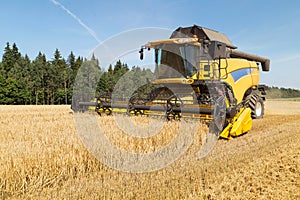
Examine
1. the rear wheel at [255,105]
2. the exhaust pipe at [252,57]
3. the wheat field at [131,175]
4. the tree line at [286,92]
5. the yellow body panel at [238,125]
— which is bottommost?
the wheat field at [131,175]

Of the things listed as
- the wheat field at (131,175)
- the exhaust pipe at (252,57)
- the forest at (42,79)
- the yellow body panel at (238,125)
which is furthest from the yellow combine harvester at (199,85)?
the forest at (42,79)

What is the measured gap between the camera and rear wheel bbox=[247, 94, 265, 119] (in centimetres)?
795

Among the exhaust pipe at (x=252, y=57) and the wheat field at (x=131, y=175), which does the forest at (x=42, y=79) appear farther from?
the wheat field at (x=131, y=175)

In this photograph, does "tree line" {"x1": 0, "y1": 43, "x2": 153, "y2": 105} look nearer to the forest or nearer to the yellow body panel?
the forest

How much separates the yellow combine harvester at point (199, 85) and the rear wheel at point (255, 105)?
0.11 ft

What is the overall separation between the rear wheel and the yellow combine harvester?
33mm

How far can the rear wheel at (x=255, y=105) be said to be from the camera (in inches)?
313

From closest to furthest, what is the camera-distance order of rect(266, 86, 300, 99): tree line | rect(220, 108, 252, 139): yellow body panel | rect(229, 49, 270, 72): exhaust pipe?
rect(220, 108, 252, 139): yellow body panel
rect(229, 49, 270, 72): exhaust pipe
rect(266, 86, 300, 99): tree line

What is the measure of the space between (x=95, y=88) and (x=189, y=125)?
27886 mm

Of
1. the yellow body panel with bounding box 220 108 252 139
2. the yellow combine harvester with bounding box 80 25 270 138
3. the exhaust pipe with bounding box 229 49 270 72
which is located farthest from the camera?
the exhaust pipe with bounding box 229 49 270 72

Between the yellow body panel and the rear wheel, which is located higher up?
the rear wheel

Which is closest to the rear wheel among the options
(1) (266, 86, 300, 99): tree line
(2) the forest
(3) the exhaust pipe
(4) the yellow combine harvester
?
(4) the yellow combine harvester

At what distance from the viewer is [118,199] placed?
2154 millimetres

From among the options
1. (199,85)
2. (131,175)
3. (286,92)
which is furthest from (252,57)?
(286,92)
